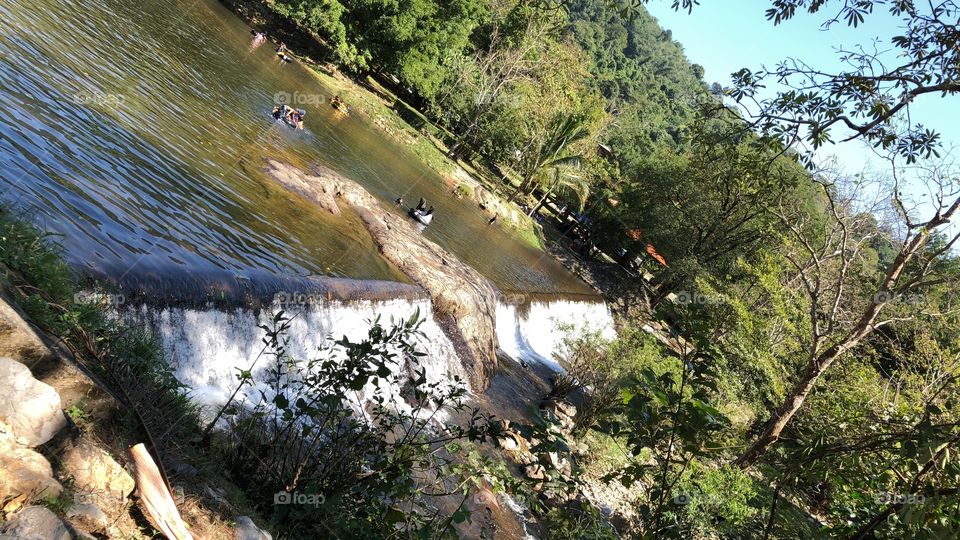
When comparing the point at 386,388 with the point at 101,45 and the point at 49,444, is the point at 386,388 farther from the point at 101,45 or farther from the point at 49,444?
the point at 101,45

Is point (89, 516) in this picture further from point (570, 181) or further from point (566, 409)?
point (570, 181)

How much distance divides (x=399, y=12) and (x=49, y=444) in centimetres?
3838

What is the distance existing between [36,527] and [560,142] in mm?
38507

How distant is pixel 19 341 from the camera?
3.55 meters

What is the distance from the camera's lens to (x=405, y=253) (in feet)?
52.0

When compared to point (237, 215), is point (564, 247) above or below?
above

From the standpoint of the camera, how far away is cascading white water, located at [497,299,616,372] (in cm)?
1867

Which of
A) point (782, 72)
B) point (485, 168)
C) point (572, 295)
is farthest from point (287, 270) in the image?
point (485, 168)

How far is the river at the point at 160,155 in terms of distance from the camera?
9156mm

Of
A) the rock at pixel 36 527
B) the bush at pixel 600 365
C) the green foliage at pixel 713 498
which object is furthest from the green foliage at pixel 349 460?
the bush at pixel 600 365

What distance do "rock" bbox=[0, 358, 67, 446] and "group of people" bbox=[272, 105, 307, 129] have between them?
19.3m

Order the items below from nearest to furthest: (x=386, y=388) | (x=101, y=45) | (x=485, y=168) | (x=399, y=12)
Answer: (x=386, y=388) < (x=101, y=45) < (x=399, y=12) < (x=485, y=168)

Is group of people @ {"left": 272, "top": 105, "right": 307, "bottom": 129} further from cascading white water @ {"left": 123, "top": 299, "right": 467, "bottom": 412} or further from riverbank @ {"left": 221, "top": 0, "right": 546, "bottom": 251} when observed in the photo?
cascading white water @ {"left": 123, "top": 299, "right": 467, "bottom": 412}

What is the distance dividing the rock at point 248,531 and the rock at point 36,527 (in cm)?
133
